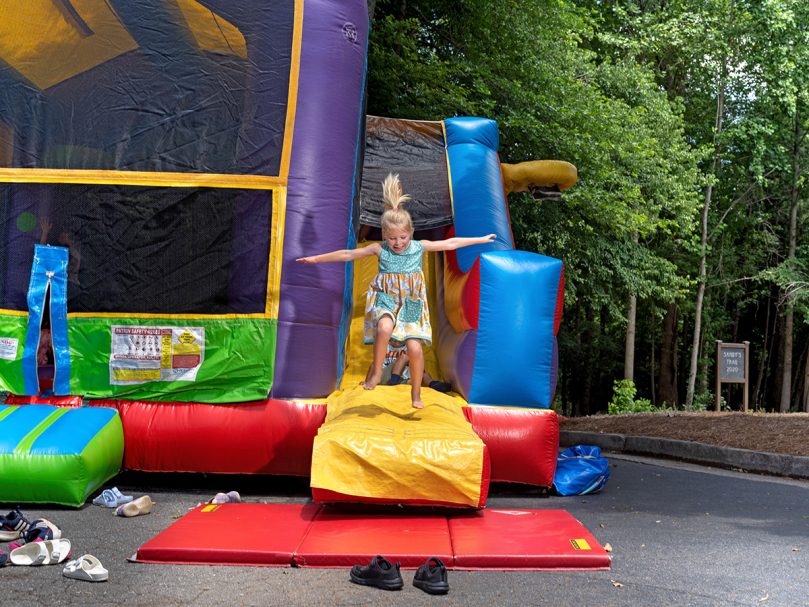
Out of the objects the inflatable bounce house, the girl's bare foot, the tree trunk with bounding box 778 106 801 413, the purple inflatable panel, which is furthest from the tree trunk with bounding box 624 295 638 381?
the girl's bare foot

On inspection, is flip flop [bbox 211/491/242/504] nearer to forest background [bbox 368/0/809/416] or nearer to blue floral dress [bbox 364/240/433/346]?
blue floral dress [bbox 364/240/433/346]

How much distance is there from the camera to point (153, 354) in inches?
226

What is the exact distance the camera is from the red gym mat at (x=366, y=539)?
152 inches

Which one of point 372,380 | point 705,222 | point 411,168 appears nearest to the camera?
point 372,380

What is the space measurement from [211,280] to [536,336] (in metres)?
2.23

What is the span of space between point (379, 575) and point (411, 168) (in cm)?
465

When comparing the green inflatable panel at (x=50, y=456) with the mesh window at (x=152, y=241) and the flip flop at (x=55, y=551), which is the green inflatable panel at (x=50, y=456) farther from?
the flip flop at (x=55, y=551)

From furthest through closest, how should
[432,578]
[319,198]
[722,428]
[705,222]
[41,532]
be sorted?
1. [705,222]
2. [722,428]
3. [319,198]
4. [41,532]
5. [432,578]

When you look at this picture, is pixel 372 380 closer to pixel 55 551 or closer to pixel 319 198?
pixel 319 198

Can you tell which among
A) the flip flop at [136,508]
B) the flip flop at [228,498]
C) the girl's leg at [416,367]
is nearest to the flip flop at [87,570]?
the flip flop at [136,508]

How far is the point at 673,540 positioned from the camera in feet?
15.0

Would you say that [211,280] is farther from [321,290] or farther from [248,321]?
[321,290]

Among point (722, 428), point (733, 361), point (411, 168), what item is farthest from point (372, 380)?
point (733, 361)

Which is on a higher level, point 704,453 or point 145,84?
point 145,84
